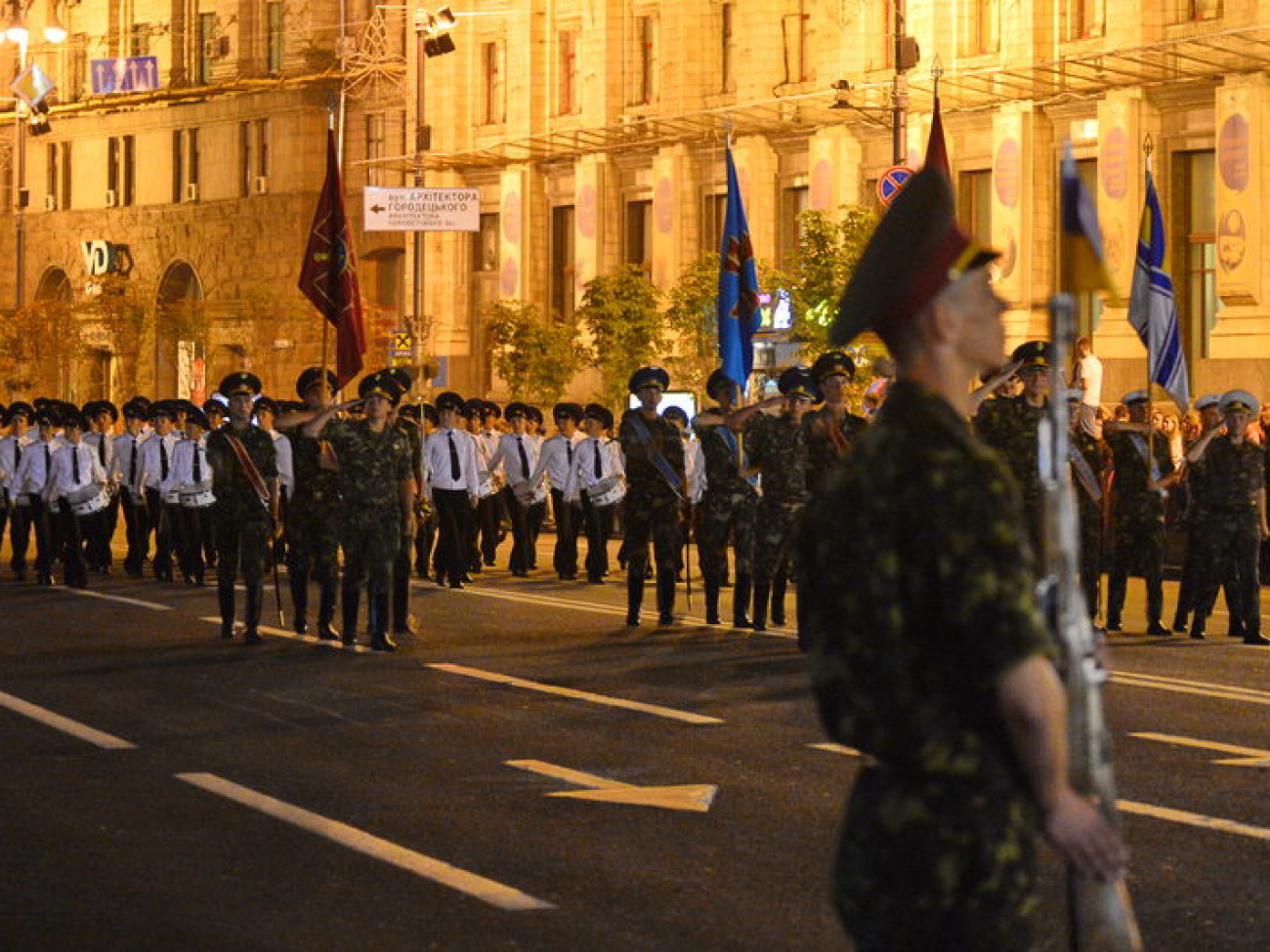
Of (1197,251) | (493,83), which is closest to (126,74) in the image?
(493,83)

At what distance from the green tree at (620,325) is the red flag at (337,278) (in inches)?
875

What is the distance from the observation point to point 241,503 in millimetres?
18938

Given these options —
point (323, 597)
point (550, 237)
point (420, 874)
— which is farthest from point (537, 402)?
point (420, 874)

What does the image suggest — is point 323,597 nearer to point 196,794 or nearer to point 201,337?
point 196,794

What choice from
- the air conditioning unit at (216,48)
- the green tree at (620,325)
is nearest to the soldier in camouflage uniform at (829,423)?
the green tree at (620,325)

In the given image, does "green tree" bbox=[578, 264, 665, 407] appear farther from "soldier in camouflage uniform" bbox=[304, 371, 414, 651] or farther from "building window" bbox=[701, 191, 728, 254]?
"soldier in camouflage uniform" bbox=[304, 371, 414, 651]

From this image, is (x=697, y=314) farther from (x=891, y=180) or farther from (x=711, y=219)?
(x=891, y=180)

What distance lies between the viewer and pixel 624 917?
8.45 m

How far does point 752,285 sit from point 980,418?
41.2 ft

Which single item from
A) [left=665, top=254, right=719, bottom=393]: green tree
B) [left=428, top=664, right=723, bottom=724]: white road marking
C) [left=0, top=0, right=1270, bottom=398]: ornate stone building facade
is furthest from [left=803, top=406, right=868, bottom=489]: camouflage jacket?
[left=665, top=254, right=719, bottom=393]: green tree

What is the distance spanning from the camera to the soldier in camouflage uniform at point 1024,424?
669 inches

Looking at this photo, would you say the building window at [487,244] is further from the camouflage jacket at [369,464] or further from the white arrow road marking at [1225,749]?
the white arrow road marking at [1225,749]

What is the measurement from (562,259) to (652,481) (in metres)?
39.0

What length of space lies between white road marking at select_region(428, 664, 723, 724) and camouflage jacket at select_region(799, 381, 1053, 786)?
30.4 feet
